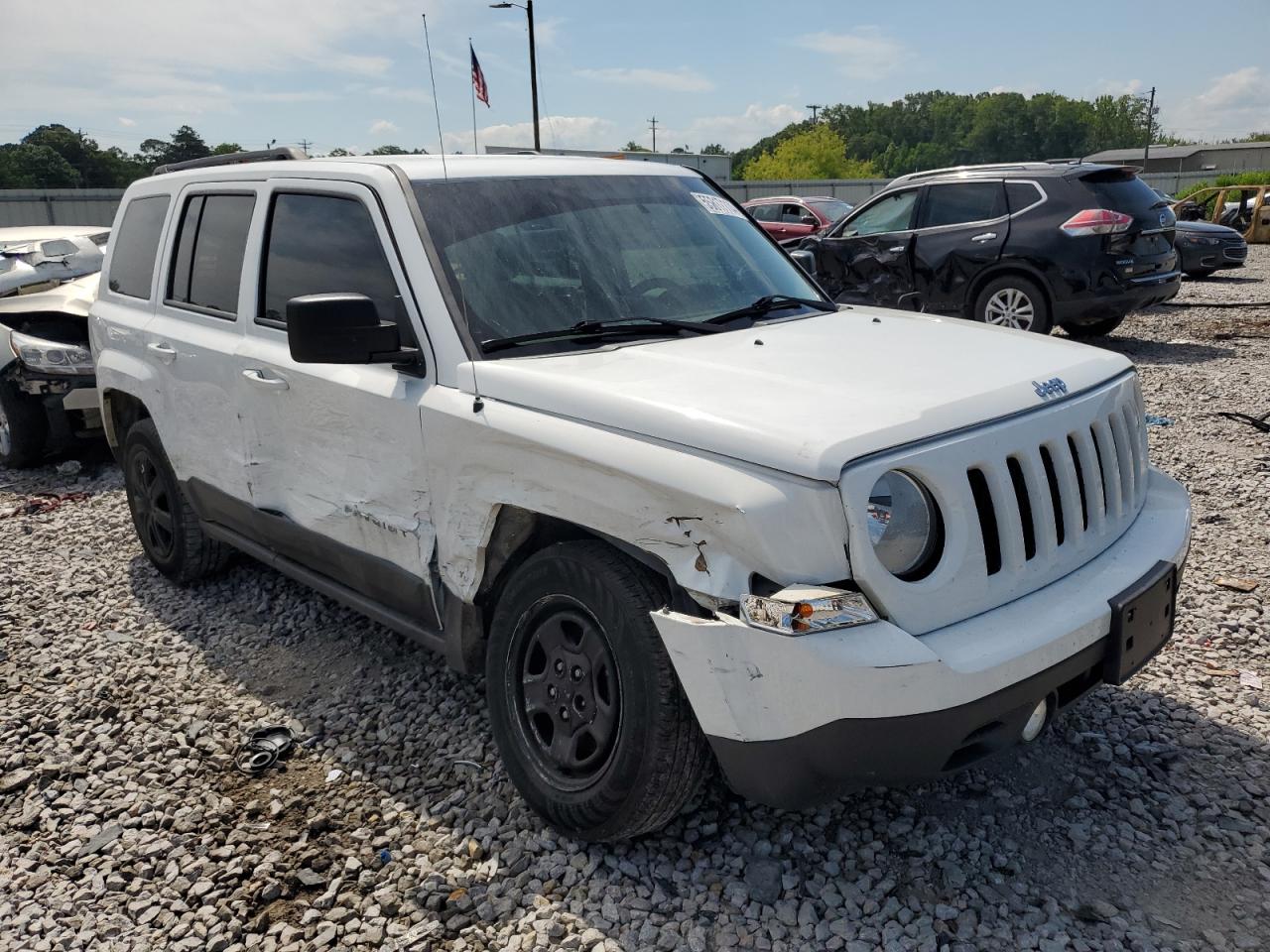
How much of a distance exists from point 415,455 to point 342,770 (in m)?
1.18

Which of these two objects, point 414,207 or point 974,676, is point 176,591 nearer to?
point 414,207

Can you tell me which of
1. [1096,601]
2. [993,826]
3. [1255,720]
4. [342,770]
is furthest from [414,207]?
[1255,720]

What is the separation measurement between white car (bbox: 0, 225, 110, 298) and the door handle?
6.03 metres

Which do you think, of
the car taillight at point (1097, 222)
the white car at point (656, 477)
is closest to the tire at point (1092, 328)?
the car taillight at point (1097, 222)

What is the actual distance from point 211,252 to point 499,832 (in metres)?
2.76

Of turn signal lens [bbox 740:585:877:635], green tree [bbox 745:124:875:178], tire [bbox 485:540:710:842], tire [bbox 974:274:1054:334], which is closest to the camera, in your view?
turn signal lens [bbox 740:585:877:635]

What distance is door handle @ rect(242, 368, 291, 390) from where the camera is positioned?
11.9 feet

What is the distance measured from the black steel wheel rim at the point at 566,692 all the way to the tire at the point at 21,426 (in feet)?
20.8

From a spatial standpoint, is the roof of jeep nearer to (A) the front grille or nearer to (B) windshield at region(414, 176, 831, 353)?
(B) windshield at region(414, 176, 831, 353)

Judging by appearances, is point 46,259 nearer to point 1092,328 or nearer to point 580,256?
point 580,256

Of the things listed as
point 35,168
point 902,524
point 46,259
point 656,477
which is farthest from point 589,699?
point 35,168

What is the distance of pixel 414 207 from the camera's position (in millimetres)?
3238

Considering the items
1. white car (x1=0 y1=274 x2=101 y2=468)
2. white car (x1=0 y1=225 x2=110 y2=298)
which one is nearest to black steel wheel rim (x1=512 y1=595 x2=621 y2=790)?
white car (x1=0 y1=274 x2=101 y2=468)

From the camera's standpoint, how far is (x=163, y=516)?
16.6 feet
